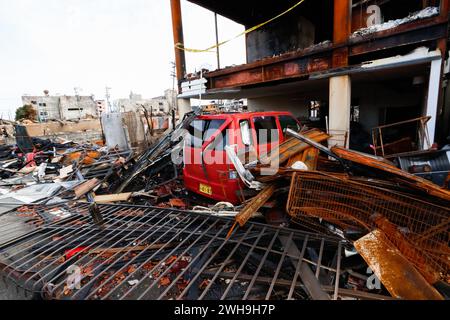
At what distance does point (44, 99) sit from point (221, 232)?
5500cm

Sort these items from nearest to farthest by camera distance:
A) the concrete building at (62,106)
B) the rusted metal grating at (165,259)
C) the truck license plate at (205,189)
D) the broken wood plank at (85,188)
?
1. the rusted metal grating at (165,259)
2. the truck license plate at (205,189)
3. the broken wood plank at (85,188)
4. the concrete building at (62,106)

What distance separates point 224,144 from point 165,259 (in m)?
2.00

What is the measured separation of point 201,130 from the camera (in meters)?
4.44

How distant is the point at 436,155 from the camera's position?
10.7 feet

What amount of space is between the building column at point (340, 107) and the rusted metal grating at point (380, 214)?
2.44 metres

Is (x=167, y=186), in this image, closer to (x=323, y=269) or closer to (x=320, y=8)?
(x=323, y=269)

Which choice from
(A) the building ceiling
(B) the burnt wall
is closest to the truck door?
(B) the burnt wall

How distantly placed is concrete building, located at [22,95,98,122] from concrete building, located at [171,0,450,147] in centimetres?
4325

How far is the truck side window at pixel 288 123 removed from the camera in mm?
4621

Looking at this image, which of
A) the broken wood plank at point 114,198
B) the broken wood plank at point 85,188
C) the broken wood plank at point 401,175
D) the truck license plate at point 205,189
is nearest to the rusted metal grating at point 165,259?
the truck license plate at point 205,189

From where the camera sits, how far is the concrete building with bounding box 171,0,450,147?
13.1 ft

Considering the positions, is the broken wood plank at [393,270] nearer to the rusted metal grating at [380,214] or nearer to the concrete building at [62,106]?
the rusted metal grating at [380,214]

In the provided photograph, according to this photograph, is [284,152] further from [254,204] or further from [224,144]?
[254,204]

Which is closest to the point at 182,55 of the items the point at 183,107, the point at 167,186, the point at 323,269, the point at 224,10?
the point at 183,107
